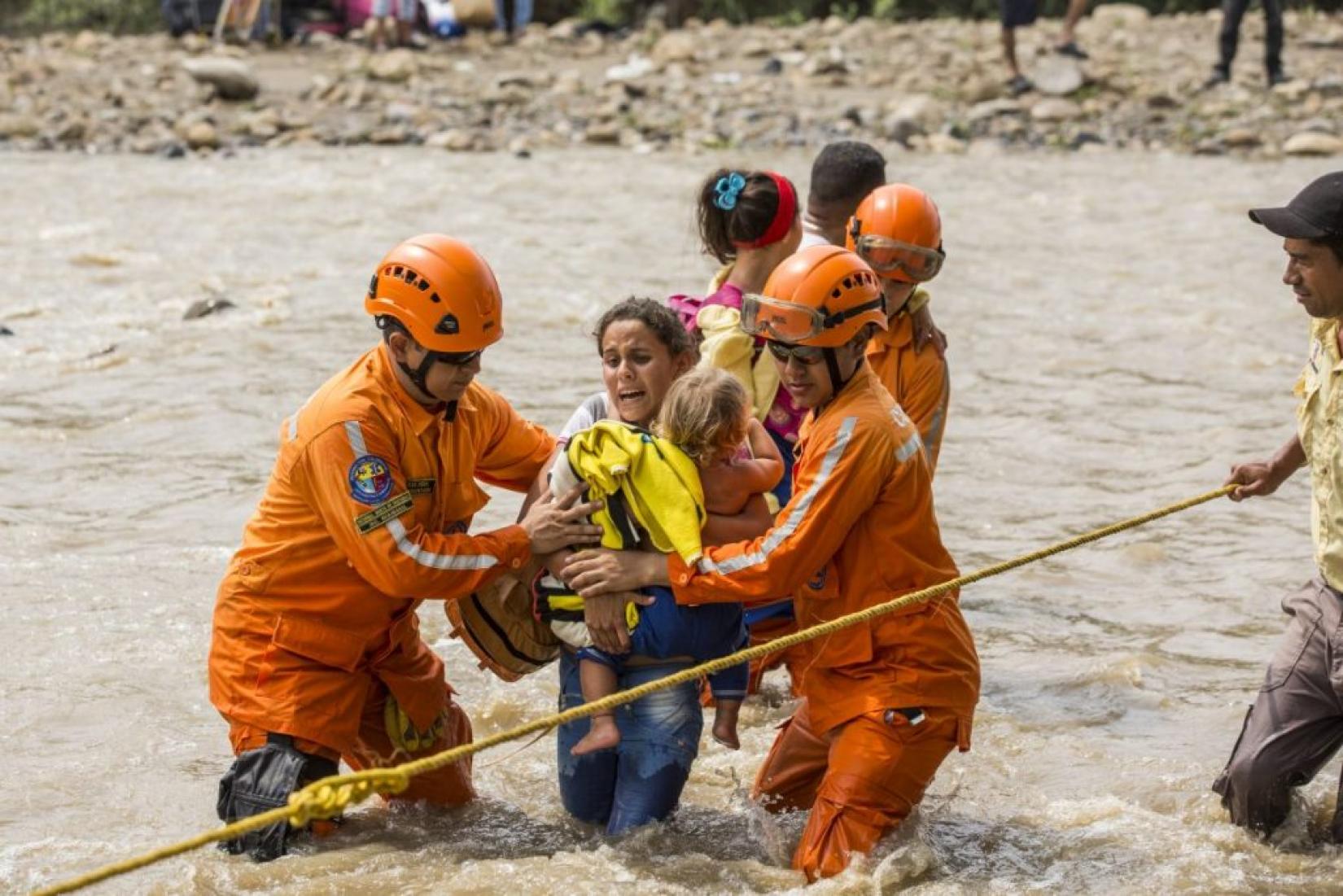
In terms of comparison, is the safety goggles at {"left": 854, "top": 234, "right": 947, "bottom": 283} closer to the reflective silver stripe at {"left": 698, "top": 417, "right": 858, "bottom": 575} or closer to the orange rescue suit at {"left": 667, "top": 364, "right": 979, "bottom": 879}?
the orange rescue suit at {"left": 667, "top": 364, "right": 979, "bottom": 879}

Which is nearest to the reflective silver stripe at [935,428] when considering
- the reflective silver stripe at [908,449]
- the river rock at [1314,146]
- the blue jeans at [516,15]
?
the reflective silver stripe at [908,449]

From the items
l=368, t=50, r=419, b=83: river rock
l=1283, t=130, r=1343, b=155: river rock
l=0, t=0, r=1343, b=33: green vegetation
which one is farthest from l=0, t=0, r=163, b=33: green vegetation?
l=1283, t=130, r=1343, b=155: river rock

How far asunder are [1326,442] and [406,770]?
2585mm

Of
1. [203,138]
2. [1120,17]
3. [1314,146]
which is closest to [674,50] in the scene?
[1120,17]

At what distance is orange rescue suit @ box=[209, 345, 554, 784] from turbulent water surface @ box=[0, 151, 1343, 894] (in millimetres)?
473

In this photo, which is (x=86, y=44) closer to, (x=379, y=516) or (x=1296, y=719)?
(x=379, y=516)

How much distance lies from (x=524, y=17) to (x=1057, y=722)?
21003mm

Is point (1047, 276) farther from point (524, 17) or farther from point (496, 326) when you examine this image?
point (524, 17)

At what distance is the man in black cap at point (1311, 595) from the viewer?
488 centimetres

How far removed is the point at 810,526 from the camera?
15.2 feet

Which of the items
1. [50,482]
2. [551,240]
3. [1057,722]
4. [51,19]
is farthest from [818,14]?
[1057,722]

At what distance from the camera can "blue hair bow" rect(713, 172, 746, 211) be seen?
5789mm

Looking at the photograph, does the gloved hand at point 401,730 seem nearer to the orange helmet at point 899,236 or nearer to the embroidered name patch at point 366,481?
the embroidered name patch at point 366,481

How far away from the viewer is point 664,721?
4.90 m
